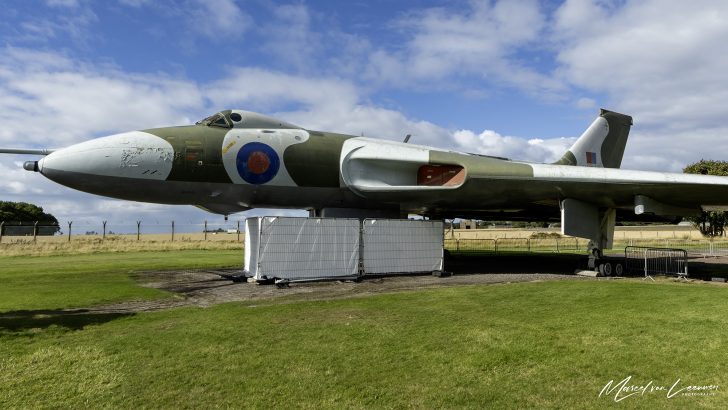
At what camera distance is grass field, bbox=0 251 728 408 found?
4.21 metres

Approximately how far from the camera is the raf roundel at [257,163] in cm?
1254

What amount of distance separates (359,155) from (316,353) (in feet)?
29.8

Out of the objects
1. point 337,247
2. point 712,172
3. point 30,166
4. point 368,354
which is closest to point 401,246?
point 337,247

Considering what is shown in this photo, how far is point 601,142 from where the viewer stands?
19859 mm

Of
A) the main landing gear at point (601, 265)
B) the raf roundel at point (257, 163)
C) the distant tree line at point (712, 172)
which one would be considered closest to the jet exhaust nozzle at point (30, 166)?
the raf roundel at point (257, 163)

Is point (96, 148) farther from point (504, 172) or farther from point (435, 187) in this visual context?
point (504, 172)

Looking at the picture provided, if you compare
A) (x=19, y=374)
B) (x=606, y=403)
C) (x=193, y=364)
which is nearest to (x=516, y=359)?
(x=606, y=403)

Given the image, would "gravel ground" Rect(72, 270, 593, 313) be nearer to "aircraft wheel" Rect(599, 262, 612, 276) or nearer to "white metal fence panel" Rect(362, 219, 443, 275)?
"white metal fence panel" Rect(362, 219, 443, 275)

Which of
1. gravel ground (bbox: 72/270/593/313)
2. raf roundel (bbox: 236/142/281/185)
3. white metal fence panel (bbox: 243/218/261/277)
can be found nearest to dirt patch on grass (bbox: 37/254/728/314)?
gravel ground (bbox: 72/270/593/313)

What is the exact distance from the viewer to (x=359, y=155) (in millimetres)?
13906

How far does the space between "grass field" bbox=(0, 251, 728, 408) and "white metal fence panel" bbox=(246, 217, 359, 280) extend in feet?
10.6

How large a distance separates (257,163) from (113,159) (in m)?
3.37

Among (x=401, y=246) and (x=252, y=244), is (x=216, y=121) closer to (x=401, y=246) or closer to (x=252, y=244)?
(x=252, y=244)

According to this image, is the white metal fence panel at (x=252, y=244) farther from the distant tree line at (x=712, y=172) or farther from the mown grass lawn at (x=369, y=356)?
the distant tree line at (x=712, y=172)
